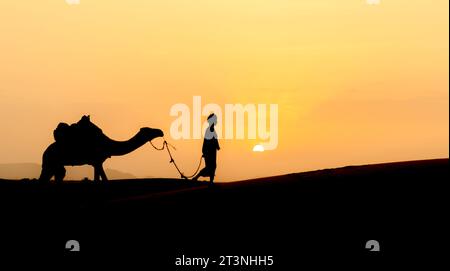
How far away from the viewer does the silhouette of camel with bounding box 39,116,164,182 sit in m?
21.6

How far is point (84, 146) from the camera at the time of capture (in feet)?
70.7

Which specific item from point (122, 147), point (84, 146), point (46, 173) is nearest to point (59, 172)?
point (46, 173)

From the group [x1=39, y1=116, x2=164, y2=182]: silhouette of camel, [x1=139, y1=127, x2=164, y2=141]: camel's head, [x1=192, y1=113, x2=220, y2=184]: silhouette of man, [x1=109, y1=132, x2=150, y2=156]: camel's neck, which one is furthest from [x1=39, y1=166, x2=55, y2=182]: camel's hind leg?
[x1=192, y1=113, x2=220, y2=184]: silhouette of man

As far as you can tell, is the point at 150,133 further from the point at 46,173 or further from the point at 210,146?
the point at 210,146

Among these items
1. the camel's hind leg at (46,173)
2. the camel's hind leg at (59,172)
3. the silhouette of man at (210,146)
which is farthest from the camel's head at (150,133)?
the silhouette of man at (210,146)

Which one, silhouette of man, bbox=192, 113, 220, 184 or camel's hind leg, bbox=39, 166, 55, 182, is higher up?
camel's hind leg, bbox=39, 166, 55, 182

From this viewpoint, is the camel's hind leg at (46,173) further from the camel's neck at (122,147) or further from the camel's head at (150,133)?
the camel's head at (150,133)

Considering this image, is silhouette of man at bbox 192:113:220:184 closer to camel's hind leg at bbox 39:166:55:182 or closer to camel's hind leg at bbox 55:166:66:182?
camel's hind leg at bbox 55:166:66:182

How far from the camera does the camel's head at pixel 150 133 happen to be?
21.9m

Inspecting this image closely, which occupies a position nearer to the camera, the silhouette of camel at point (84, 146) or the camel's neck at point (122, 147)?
the silhouette of camel at point (84, 146)

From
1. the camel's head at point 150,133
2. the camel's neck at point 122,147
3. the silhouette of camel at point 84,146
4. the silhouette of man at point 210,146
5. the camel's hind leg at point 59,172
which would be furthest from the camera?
the camel's hind leg at point 59,172

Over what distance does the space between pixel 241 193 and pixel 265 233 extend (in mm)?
3710

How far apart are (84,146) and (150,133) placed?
2.00 m

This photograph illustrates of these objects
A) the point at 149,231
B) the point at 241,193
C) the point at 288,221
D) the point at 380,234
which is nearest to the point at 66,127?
the point at 241,193
